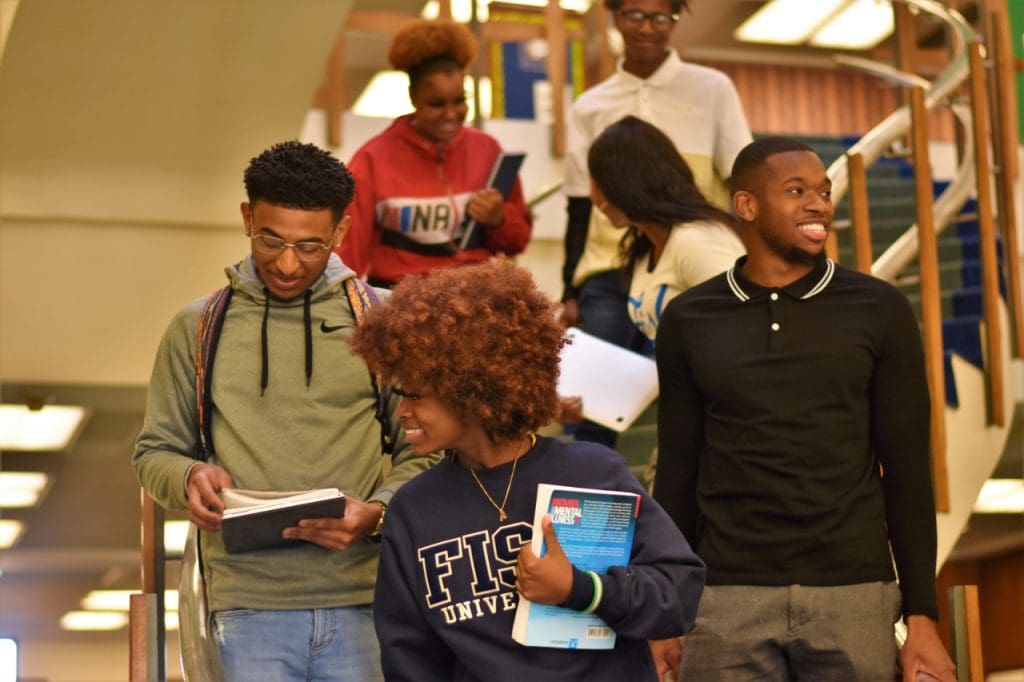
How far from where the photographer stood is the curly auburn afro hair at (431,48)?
14.7ft

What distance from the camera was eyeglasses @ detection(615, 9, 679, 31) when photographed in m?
4.86

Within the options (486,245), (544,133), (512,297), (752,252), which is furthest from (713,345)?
(544,133)

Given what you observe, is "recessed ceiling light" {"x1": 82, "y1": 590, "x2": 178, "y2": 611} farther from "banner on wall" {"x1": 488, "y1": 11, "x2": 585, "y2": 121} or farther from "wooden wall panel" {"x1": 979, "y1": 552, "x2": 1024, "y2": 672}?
"wooden wall panel" {"x1": 979, "y1": 552, "x2": 1024, "y2": 672}

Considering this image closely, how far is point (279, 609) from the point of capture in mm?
2746

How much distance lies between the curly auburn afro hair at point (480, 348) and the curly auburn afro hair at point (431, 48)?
2.15 m

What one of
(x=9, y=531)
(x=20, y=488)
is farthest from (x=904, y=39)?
(x=9, y=531)

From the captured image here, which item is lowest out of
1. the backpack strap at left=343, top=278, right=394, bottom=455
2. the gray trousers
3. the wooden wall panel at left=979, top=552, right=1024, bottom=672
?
the wooden wall panel at left=979, top=552, right=1024, bottom=672

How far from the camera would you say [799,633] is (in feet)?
9.41

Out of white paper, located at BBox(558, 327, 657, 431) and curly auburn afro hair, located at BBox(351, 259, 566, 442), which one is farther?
white paper, located at BBox(558, 327, 657, 431)

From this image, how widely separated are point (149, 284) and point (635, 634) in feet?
15.7

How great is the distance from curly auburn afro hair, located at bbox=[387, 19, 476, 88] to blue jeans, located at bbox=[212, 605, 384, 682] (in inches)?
88.3

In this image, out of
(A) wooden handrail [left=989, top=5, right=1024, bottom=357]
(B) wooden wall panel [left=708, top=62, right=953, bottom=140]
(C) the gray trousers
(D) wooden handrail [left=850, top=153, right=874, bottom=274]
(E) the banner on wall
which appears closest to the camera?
(C) the gray trousers

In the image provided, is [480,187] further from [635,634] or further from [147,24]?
[635,634]

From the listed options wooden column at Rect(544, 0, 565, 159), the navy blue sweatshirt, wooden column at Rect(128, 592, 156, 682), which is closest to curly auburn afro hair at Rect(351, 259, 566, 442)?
the navy blue sweatshirt
